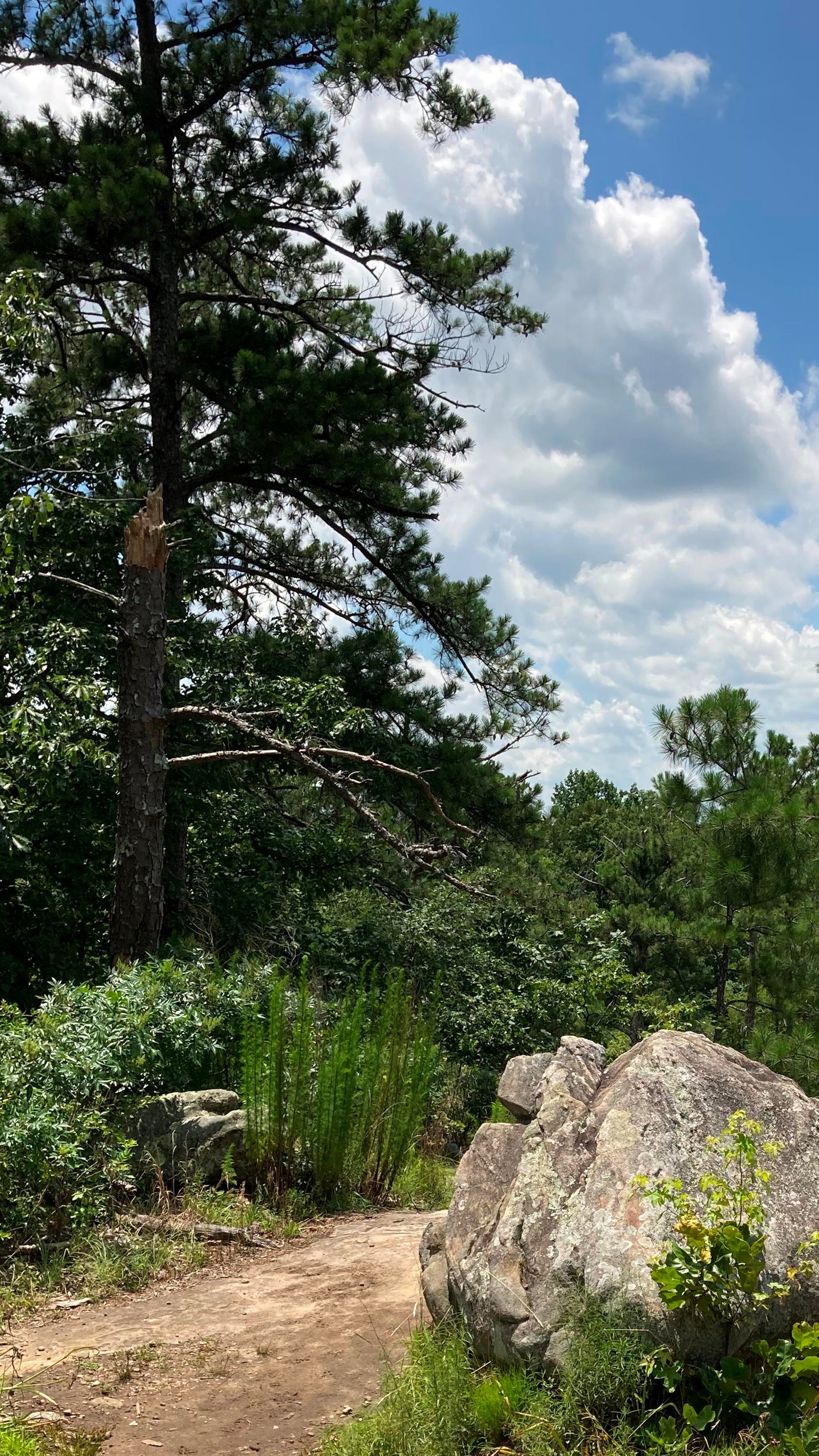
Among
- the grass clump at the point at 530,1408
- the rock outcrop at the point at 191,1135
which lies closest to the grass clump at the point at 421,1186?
the rock outcrop at the point at 191,1135

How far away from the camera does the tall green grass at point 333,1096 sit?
6.41 m

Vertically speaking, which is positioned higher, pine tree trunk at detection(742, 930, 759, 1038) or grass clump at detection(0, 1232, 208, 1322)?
pine tree trunk at detection(742, 930, 759, 1038)

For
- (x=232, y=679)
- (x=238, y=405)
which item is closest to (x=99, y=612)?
(x=232, y=679)

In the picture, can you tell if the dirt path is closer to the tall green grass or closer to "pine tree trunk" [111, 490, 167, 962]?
the tall green grass

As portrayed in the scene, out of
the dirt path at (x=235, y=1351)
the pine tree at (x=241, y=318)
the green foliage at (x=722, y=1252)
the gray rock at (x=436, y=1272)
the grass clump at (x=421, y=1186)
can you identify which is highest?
the pine tree at (x=241, y=318)

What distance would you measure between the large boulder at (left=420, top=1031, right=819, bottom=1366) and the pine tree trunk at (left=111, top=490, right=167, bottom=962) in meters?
4.19

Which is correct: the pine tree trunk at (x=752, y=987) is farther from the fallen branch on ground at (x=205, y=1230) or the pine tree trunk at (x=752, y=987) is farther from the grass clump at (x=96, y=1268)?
the grass clump at (x=96, y=1268)

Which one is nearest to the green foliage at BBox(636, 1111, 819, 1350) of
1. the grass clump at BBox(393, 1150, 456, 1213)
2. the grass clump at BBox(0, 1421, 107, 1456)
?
the grass clump at BBox(0, 1421, 107, 1456)

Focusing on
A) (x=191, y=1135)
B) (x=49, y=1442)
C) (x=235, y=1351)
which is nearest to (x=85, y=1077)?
(x=191, y=1135)

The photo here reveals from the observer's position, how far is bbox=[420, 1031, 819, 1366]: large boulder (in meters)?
3.59

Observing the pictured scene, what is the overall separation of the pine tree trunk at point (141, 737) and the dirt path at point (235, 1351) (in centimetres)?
312

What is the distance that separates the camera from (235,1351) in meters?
4.51

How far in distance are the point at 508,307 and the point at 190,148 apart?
3654 mm

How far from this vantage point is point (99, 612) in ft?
33.8
